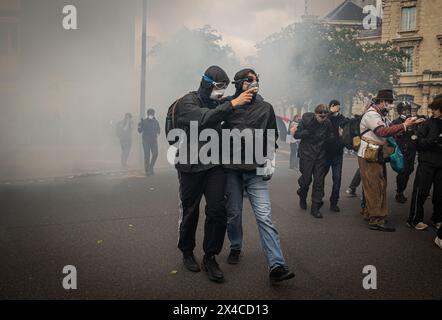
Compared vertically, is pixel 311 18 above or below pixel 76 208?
above

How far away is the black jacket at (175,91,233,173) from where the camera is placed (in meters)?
2.90

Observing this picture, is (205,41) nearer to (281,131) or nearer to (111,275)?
(281,131)

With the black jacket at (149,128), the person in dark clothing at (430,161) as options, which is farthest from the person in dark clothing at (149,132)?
the person in dark clothing at (430,161)

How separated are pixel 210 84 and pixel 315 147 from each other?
2513mm

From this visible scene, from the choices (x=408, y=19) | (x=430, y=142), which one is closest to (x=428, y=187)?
(x=430, y=142)

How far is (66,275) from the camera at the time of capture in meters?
3.06

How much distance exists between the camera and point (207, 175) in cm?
310

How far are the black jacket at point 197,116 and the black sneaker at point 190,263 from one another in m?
0.71

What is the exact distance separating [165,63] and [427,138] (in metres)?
16.0

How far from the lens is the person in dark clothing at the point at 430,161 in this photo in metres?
4.42

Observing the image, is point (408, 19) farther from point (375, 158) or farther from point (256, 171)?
point (256, 171)

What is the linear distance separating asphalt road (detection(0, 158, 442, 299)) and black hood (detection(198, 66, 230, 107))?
4.25ft

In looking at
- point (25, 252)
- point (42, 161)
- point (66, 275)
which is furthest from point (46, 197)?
point (42, 161)
